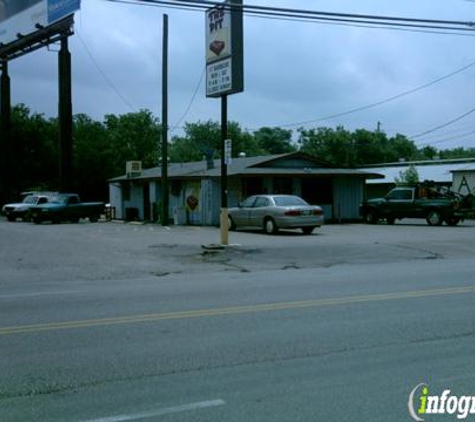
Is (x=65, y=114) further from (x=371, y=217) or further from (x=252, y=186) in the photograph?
(x=371, y=217)

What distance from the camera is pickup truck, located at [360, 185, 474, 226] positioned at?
30172mm

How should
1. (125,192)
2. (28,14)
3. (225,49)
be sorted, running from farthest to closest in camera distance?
(28,14) → (125,192) → (225,49)

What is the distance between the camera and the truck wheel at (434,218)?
30.5 meters

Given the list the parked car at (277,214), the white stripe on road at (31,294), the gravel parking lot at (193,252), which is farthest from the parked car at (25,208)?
the white stripe on road at (31,294)

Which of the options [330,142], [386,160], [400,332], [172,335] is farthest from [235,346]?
[386,160]

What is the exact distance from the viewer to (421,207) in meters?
31.0

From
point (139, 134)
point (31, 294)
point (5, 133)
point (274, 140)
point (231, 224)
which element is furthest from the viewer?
point (274, 140)

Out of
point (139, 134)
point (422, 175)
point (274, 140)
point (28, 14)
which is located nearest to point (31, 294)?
point (28, 14)

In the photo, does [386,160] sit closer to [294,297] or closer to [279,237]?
[279,237]

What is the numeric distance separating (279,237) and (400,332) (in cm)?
1638

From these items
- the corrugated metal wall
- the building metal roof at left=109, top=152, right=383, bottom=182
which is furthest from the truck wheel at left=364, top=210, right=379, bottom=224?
the building metal roof at left=109, top=152, right=383, bottom=182

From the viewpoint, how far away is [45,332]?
7871 millimetres

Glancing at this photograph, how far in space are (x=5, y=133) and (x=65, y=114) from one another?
34.8 ft

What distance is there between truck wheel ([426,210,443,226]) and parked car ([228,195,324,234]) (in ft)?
24.6
